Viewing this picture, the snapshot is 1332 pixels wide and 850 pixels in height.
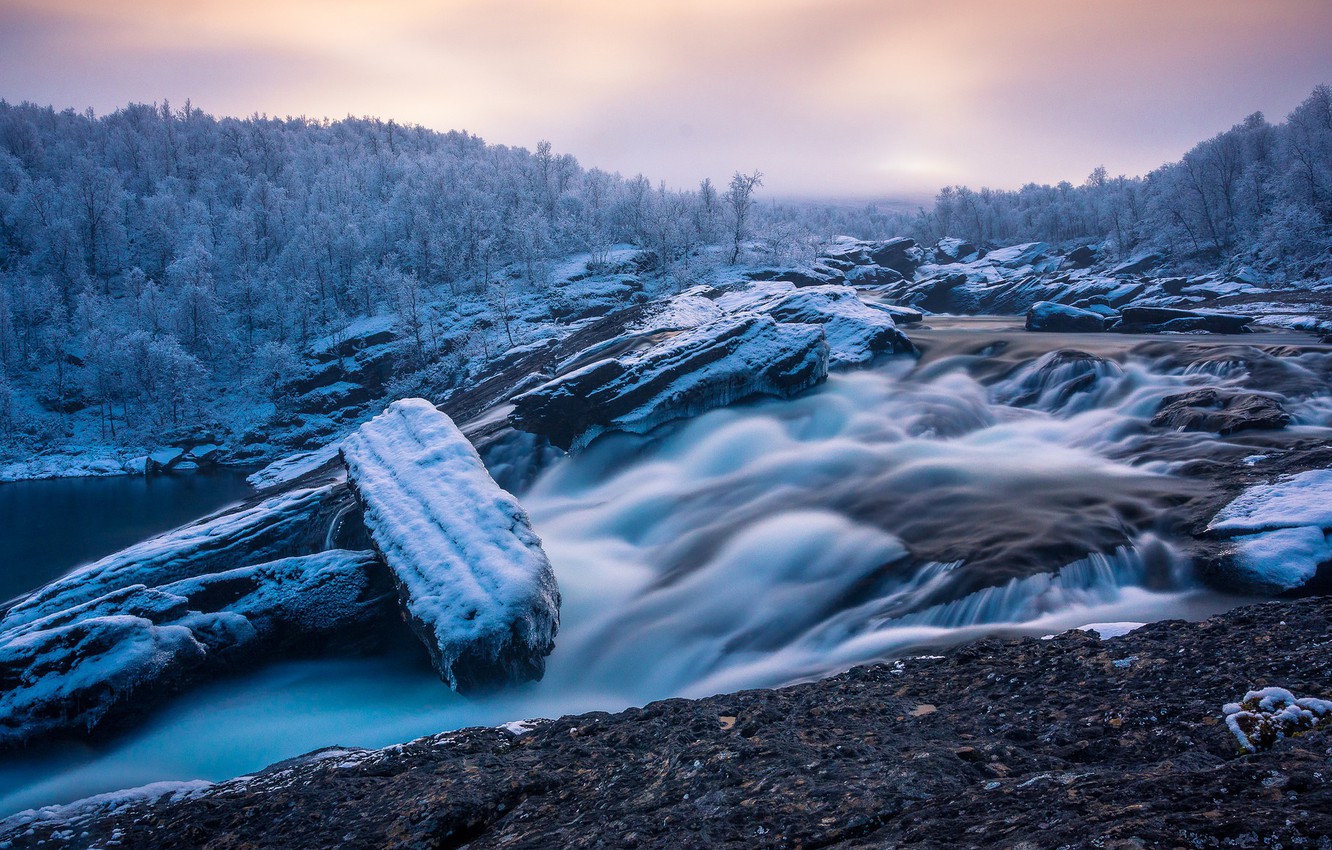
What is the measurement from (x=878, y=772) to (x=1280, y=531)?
8.25 metres

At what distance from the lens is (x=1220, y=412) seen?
597 inches

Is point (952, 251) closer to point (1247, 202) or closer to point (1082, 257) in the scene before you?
point (1082, 257)

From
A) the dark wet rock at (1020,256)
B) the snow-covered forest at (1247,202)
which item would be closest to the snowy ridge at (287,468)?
the snow-covered forest at (1247,202)

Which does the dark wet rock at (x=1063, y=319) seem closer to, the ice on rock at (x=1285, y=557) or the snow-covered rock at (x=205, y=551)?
the ice on rock at (x=1285, y=557)

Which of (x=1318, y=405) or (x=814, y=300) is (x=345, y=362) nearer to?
(x=814, y=300)

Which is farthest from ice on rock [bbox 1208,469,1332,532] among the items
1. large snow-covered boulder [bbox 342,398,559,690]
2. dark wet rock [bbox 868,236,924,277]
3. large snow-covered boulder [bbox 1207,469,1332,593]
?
dark wet rock [bbox 868,236,924,277]

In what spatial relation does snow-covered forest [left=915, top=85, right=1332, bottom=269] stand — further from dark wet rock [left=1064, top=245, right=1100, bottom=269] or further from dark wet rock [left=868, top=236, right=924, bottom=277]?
dark wet rock [left=868, top=236, right=924, bottom=277]

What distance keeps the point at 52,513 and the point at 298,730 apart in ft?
123

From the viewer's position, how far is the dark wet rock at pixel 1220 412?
14.3m

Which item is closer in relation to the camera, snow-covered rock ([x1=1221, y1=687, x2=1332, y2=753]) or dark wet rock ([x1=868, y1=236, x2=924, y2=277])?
snow-covered rock ([x1=1221, y1=687, x2=1332, y2=753])

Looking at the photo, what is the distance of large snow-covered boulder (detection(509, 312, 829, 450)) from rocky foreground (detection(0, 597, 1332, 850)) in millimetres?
12926

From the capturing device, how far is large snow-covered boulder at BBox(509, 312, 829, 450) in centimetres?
1961

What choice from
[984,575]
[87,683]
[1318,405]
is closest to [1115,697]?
[984,575]

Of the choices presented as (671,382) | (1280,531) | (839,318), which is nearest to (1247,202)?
(839,318)
